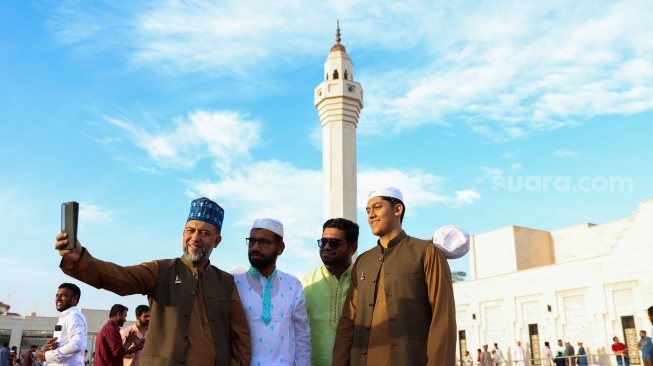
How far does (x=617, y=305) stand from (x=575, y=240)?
9.28 m

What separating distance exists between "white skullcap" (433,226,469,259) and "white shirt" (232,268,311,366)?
3.31ft

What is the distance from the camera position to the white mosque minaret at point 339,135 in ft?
68.4

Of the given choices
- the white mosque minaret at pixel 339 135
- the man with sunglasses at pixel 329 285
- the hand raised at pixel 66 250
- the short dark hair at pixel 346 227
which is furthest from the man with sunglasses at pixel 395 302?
the white mosque minaret at pixel 339 135

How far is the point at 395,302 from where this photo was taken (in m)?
3.14

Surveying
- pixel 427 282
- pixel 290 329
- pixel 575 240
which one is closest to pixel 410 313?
pixel 427 282

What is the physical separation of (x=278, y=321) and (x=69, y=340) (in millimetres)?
2557

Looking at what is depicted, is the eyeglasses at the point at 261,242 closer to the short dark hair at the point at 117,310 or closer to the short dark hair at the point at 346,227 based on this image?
the short dark hair at the point at 346,227

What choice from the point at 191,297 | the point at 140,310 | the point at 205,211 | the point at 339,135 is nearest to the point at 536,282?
the point at 339,135

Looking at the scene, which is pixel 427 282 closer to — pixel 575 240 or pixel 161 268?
pixel 161 268

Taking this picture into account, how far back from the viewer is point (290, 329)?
3.58m

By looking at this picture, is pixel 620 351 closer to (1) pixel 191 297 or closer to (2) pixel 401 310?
(2) pixel 401 310

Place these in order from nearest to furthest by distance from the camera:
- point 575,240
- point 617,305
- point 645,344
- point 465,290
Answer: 1. point 645,344
2. point 617,305
3. point 465,290
4. point 575,240

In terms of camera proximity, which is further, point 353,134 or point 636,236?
point 353,134

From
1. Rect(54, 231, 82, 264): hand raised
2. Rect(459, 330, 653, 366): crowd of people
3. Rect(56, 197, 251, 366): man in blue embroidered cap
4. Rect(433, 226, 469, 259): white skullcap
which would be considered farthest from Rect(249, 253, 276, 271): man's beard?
Rect(459, 330, 653, 366): crowd of people
